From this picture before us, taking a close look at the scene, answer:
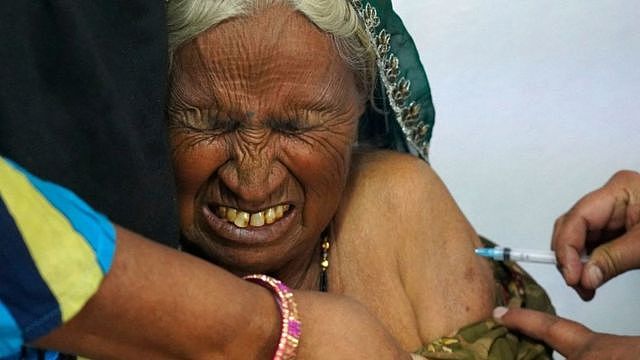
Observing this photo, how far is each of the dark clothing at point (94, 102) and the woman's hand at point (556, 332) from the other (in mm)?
609

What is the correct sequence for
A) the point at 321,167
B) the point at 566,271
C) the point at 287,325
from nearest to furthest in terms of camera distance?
the point at 287,325 → the point at 321,167 → the point at 566,271

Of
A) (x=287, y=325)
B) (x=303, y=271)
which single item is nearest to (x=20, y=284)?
(x=287, y=325)

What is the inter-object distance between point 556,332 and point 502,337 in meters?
0.10

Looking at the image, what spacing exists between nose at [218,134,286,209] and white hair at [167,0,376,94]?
17cm

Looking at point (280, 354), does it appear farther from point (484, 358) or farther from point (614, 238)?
point (614, 238)

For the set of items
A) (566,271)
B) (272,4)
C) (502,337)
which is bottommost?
(502,337)

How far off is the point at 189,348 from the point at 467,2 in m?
2.00

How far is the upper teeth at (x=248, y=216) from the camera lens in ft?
5.18

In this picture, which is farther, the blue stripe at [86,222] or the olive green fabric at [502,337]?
the olive green fabric at [502,337]

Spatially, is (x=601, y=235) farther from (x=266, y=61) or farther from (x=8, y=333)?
(x=8, y=333)

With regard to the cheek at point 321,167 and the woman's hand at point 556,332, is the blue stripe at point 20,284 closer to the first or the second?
the cheek at point 321,167

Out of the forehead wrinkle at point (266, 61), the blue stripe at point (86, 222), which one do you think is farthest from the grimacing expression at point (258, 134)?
the blue stripe at point (86, 222)

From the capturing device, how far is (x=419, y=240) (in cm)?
173

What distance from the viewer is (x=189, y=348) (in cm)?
98
